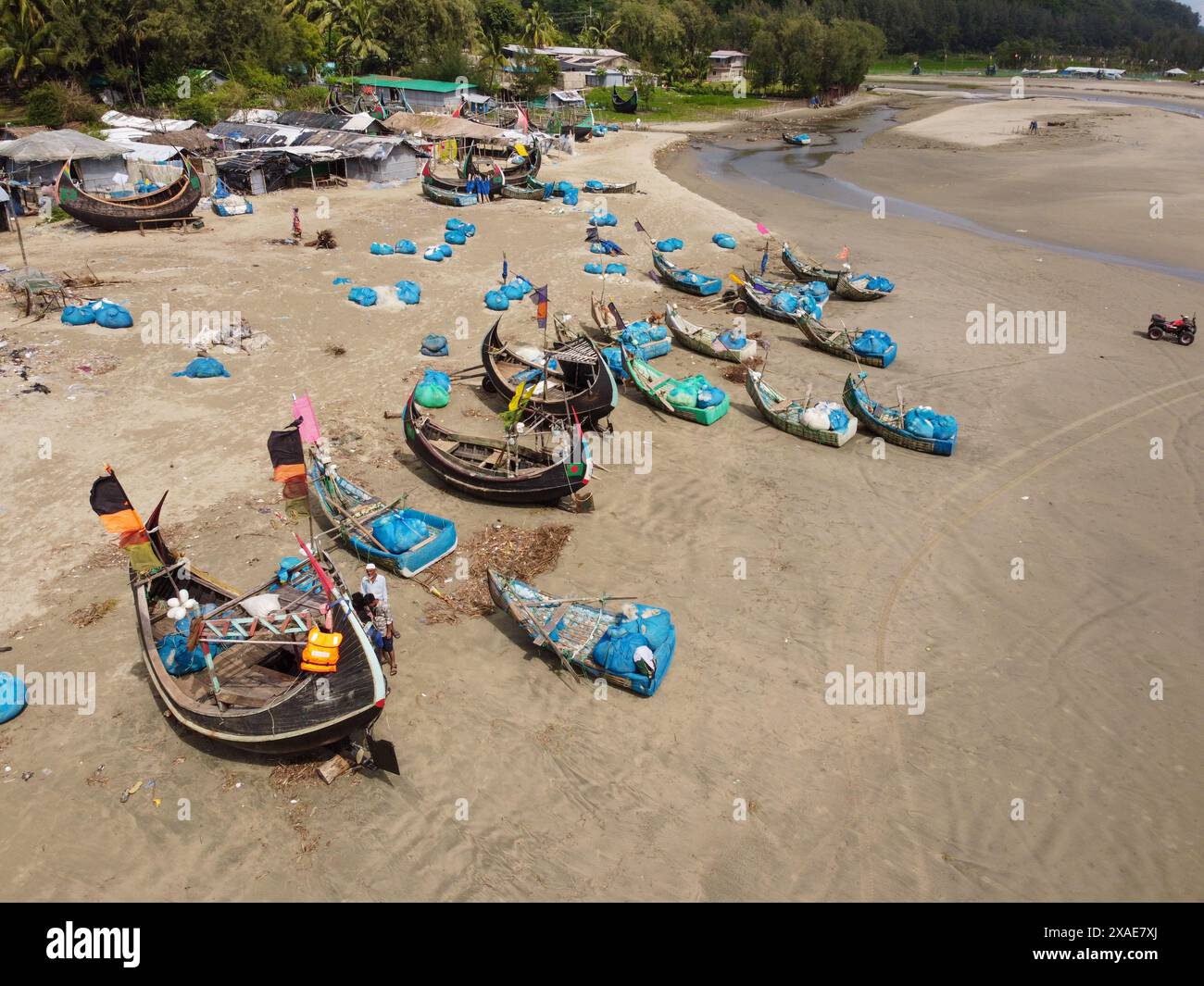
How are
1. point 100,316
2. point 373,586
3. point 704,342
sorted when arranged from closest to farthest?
point 373,586
point 100,316
point 704,342

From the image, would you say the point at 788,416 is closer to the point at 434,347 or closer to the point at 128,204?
the point at 434,347

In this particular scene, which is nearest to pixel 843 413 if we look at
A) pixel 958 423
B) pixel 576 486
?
pixel 958 423

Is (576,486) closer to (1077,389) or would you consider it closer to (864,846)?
(864,846)

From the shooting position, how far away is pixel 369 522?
13.6 metres

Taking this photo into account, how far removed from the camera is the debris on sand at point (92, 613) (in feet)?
39.5

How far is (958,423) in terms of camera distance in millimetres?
19031

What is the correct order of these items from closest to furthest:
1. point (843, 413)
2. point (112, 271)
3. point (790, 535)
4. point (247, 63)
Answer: point (790, 535) < point (843, 413) < point (112, 271) < point (247, 63)

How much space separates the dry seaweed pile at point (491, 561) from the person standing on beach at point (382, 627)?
1.31 meters

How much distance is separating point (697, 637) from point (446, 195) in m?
29.4

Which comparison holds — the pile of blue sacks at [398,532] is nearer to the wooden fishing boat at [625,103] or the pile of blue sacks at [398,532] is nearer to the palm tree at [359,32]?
the palm tree at [359,32]

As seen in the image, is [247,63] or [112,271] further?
[247,63]

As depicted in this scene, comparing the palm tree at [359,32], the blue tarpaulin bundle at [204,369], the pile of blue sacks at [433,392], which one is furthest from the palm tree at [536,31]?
the pile of blue sacks at [433,392]

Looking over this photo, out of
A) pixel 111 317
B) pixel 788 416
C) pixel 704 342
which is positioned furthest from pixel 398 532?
pixel 111 317
